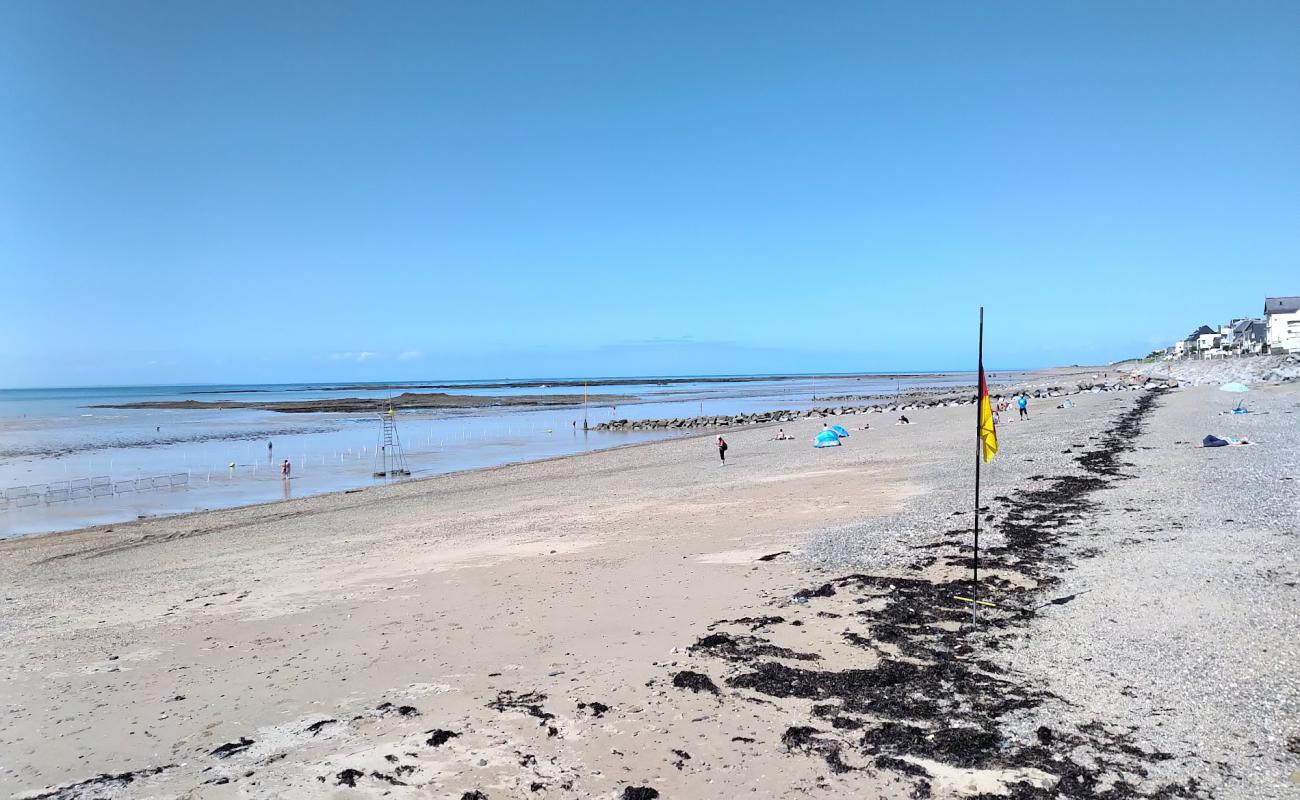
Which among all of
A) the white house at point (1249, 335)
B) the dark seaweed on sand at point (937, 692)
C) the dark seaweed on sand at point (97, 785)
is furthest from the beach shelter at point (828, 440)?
the white house at point (1249, 335)

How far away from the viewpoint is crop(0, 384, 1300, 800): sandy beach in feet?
18.6

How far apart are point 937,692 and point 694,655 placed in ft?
8.32

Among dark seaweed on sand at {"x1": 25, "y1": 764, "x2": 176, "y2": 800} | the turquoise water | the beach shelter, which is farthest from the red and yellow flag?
the turquoise water

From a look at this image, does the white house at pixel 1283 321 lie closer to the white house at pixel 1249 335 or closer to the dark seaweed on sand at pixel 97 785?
the white house at pixel 1249 335

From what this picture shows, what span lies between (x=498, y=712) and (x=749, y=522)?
30.6 ft

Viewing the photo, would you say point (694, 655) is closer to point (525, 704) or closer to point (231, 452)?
point (525, 704)

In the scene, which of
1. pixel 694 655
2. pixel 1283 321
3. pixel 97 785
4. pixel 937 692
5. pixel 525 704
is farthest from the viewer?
pixel 1283 321

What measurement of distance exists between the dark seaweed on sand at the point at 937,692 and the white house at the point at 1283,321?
8337 centimetres

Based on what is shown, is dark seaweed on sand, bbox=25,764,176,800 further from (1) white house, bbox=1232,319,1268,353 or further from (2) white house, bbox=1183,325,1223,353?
(2) white house, bbox=1183,325,1223,353

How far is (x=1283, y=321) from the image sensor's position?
77.2 metres

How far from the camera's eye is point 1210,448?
21.3 meters

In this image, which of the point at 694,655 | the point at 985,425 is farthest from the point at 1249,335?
the point at 694,655

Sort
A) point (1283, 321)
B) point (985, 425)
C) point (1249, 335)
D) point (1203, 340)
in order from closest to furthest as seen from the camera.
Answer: point (985, 425) < point (1283, 321) < point (1249, 335) < point (1203, 340)

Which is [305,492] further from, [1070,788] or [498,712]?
[1070,788]
